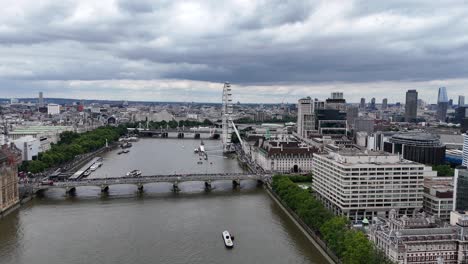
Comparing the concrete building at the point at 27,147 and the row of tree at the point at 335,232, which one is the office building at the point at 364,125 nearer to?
the row of tree at the point at 335,232

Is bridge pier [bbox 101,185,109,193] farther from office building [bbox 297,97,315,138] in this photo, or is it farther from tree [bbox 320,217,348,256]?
office building [bbox 297,97,315,138]

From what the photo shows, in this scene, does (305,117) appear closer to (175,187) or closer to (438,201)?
(175,187)

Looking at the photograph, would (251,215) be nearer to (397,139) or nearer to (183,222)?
(183,222)

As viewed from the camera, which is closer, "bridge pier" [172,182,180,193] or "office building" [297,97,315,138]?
"bridge pier" [172,182,180,193]

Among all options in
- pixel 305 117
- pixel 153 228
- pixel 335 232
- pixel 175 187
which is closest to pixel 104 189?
pixel 175 187

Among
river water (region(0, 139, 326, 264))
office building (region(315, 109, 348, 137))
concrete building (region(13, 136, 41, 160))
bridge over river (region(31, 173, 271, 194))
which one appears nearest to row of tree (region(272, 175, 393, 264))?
river water (region(0, 139, 326, 264))

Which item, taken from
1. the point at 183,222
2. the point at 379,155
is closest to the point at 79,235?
the point at 183,222
